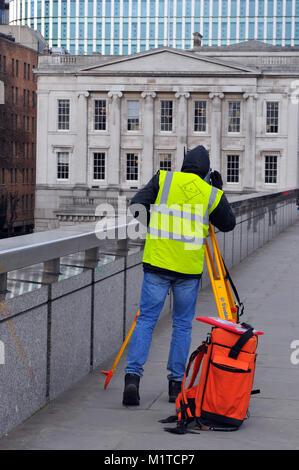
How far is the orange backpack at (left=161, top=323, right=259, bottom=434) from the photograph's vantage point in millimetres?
5641

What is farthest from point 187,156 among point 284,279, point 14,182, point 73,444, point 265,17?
point 265,17

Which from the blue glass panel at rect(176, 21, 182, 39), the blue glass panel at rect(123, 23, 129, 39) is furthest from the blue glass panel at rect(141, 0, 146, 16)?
the blue glass panel at rect(176, 21, 182, 39)

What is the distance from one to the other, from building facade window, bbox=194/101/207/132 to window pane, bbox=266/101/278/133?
5.31 m

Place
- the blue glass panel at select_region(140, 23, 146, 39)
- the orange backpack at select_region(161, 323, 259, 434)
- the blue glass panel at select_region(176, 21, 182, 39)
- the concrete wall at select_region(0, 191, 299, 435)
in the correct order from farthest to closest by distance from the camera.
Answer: the blue glass panel at select_region(140, 23, 146, 39)
the blue glass panel at select_region(176, 21, 182, 39)
the orange backpack at select_region(161, 323, 259, 434)
the concrete wall at select_region(0, 191, 299, 435)

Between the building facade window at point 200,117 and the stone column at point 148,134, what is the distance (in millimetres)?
3713

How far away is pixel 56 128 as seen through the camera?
269 ft

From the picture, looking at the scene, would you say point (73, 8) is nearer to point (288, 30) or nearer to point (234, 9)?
point (234, 9)

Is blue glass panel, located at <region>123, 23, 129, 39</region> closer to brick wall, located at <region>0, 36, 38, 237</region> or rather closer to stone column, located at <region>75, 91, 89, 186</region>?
brick wall, located at <region>0, 36, 38, 237</region>

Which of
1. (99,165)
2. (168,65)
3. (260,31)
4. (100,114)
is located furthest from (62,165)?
(260,31)

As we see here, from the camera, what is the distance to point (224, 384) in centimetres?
565

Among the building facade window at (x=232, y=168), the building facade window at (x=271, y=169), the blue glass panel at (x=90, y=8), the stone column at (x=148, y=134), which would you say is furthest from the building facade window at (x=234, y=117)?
the blue glass panel at (x=90, y=8)

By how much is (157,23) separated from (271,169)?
52.2m

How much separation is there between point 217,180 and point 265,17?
122 m

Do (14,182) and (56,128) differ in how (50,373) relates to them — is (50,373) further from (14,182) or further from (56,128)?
(14,182)
